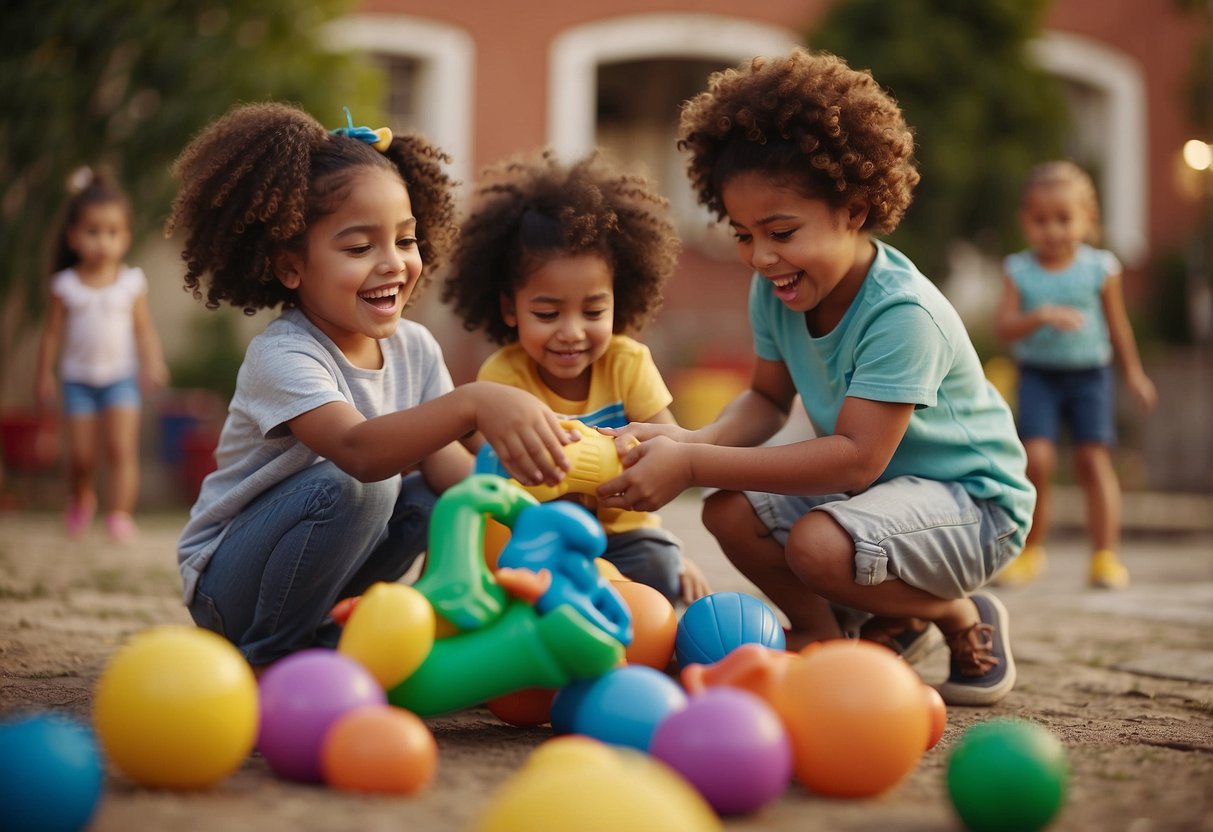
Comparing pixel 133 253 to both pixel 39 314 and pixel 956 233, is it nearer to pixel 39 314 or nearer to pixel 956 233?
pixel 39 314

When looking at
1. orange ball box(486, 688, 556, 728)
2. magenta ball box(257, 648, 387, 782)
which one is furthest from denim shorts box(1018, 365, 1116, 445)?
magenta ball box(257, 648, 387, 782)

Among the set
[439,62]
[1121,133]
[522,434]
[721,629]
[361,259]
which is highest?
[439,62]

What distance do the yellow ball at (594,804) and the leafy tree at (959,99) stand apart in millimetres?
9173

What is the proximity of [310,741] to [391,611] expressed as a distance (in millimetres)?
257

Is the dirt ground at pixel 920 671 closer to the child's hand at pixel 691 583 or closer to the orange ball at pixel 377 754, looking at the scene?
the orange ball at pixel 377 754

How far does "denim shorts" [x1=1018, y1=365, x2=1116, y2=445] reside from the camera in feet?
17.1

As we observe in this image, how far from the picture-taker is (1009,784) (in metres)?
1.67

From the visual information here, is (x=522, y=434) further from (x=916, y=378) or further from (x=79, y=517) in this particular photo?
(x=79, y=517)

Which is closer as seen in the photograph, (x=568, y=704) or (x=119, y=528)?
(x=568, y=704)

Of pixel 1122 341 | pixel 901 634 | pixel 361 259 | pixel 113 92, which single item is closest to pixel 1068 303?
pixel 1122 341

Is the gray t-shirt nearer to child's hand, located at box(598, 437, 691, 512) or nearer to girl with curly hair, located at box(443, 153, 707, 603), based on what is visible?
girl with curly hair, located at box(443, 153, 707, 603)

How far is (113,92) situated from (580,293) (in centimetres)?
576

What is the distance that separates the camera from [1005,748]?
1705mm

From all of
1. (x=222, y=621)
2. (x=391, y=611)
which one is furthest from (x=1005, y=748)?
(x=222, y=621)
